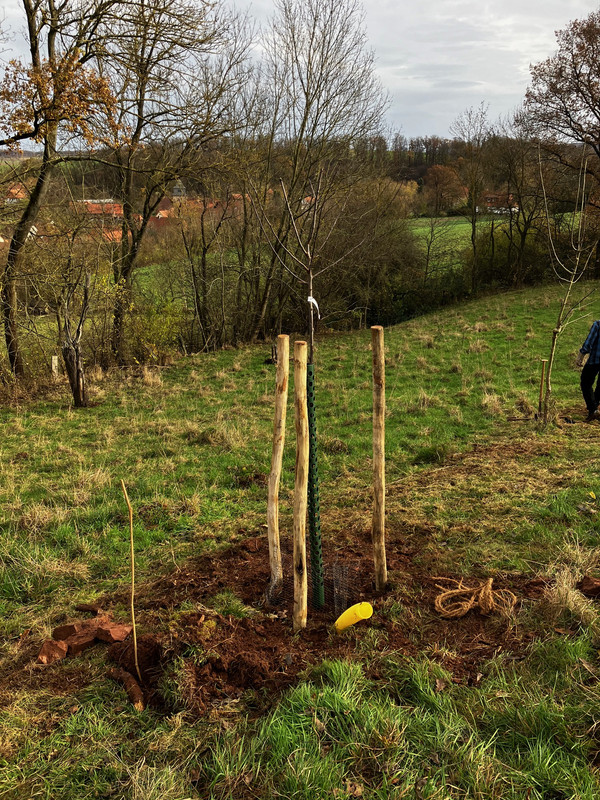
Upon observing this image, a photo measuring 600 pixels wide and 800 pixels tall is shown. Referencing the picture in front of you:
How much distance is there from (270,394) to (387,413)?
3.07 m

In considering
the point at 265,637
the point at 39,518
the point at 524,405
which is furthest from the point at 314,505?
the point at 524,405

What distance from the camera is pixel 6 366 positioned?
12.2m

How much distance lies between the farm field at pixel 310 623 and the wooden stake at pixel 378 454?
0.26m

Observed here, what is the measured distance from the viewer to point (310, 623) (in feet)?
10.9

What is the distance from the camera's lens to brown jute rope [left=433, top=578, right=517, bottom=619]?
10.7ft

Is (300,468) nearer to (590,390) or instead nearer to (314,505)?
(314,505)

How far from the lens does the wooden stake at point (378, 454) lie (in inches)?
125

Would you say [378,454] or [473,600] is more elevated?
[378,454]

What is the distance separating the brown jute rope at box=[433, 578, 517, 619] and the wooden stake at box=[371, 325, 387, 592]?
0.44 metres

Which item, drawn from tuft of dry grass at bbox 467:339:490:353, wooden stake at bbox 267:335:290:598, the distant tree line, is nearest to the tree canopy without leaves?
the distant tree line

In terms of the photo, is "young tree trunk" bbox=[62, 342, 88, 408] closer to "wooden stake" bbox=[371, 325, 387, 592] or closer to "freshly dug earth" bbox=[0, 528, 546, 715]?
"freshly dug earth" bbox=[0, 528, 546, 715]

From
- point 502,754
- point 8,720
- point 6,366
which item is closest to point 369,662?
point 502,754

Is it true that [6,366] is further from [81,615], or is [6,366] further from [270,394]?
[81,615]

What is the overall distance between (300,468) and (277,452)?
32 cm
